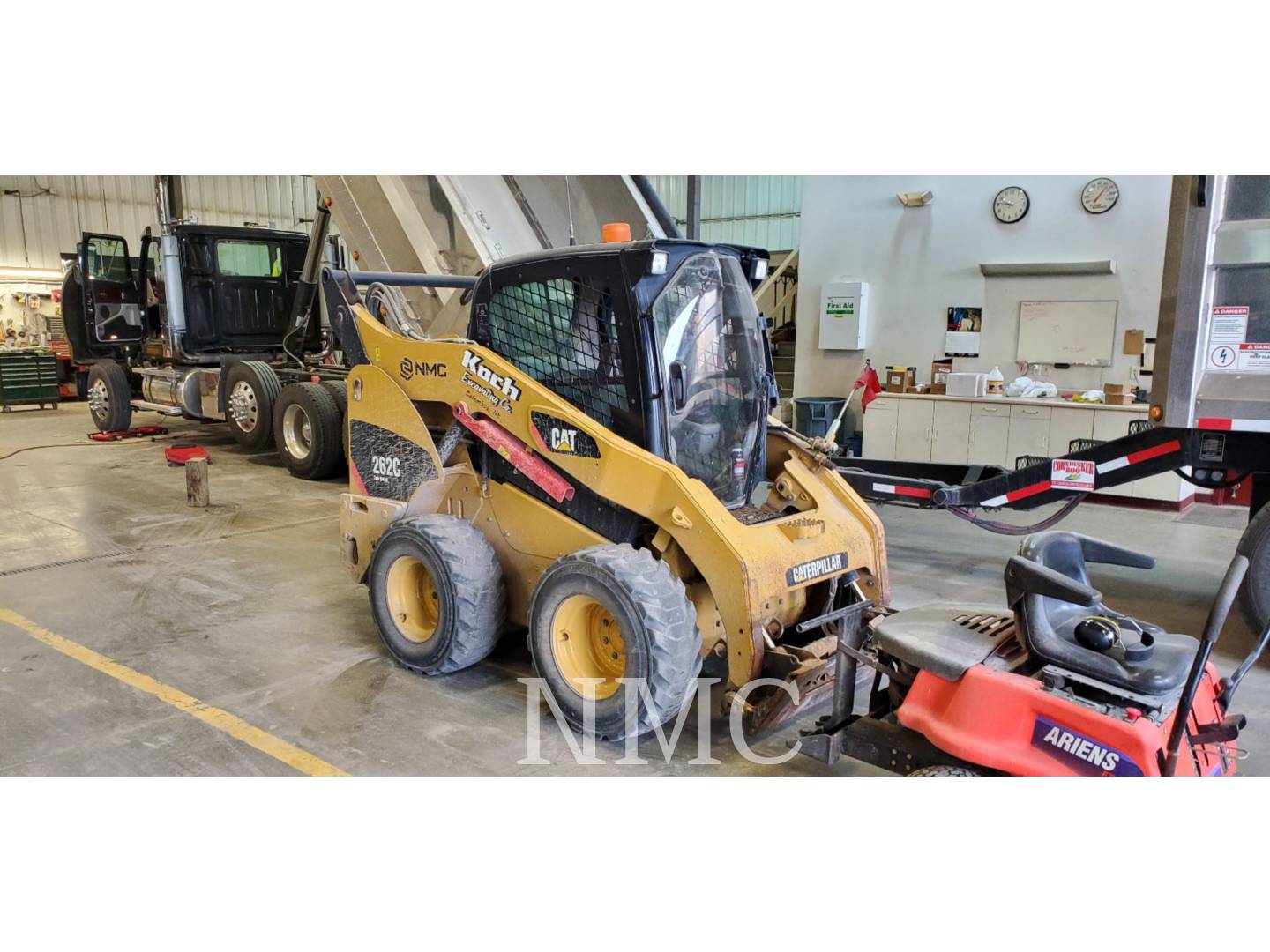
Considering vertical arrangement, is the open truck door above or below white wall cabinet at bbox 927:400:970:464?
above

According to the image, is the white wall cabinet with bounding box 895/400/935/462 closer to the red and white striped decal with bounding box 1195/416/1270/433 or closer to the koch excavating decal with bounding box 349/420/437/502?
the red and white striped decal with bounding box 1195/416/1270/433

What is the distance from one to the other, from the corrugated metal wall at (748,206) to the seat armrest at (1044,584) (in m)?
18.6

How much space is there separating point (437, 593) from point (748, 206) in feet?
63.1

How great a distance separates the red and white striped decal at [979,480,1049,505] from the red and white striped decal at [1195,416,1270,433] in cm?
93

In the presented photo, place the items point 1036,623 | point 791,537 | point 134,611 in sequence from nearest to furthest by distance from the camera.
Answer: point 1036,623 → point 791,537 → point 134,611

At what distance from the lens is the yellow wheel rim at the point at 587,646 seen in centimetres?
388

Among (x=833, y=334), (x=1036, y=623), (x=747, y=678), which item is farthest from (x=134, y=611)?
(x=833, y=334)

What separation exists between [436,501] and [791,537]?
1948 mm

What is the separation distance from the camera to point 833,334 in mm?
11359

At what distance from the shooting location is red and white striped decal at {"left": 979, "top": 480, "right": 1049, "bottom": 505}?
5836 mm

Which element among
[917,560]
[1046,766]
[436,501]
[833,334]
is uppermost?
[833,334]

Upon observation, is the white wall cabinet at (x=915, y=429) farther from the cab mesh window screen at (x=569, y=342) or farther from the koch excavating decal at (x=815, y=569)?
the cab mesh window screen at (x=569, y=342)

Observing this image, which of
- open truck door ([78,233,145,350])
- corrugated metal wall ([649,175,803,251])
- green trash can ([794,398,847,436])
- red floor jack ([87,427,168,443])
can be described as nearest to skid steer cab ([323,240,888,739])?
green trash can ([794,398,847,436])

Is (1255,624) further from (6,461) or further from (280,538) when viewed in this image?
(6,461)
